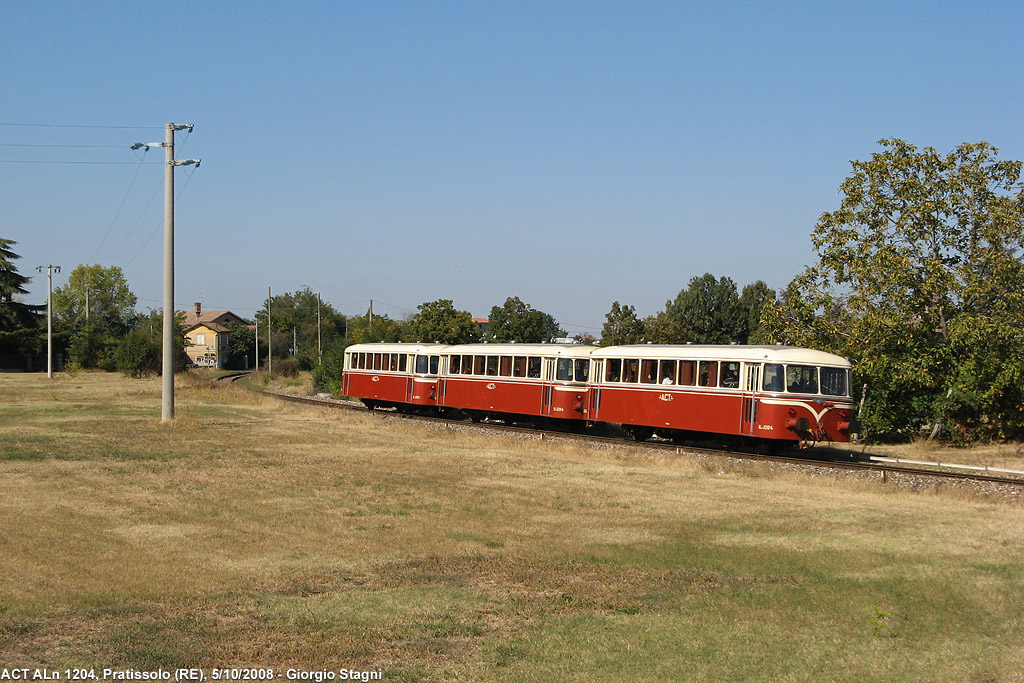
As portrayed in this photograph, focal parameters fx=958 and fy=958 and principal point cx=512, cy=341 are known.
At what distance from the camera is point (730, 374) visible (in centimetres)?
2473

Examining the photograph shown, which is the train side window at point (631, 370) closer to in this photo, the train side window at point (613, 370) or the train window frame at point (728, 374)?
the train side window at point (613, 370)

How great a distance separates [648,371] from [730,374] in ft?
10.5

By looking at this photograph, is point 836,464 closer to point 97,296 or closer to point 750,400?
point 750,400

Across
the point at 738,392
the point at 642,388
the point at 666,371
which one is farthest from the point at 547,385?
the point at 738,392

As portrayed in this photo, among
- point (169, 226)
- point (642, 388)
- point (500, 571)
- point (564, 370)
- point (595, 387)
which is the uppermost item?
point (169, 226)

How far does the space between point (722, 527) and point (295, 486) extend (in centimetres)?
799

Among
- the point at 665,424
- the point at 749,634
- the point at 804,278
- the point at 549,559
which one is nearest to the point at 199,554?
the point at 549,559

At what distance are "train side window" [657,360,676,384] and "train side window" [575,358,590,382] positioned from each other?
4.11m

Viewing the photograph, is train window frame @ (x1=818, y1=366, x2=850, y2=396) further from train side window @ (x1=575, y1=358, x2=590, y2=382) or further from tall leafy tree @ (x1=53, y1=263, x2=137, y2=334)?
tall leafy tree @ (x1=53, y1=263, x2=137, y2=334)

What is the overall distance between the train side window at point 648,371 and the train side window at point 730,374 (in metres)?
2.61

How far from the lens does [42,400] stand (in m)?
42.7

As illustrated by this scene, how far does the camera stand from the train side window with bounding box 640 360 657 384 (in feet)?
89.1

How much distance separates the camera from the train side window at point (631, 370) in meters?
28.0

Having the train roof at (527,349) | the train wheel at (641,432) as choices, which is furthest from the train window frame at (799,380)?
the train roof at (527,349)
